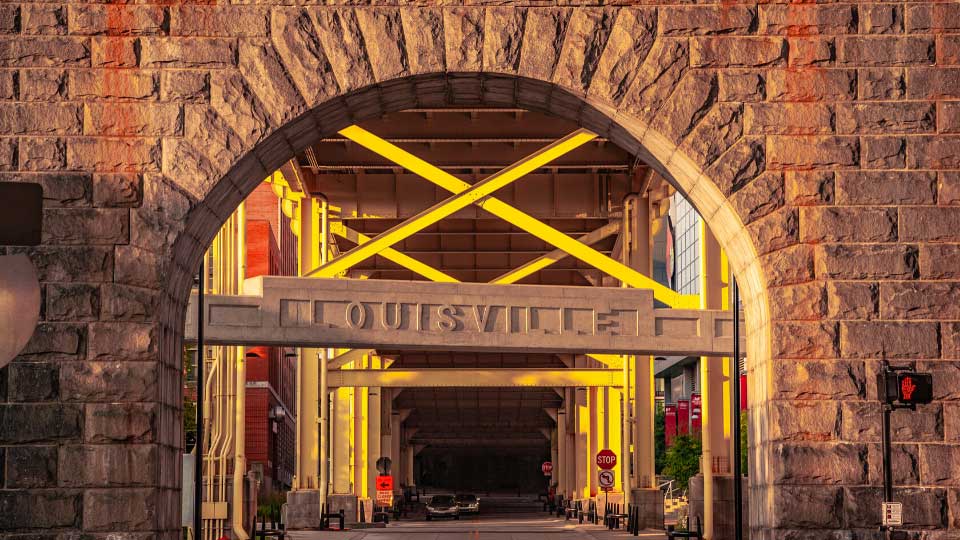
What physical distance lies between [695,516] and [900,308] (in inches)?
937

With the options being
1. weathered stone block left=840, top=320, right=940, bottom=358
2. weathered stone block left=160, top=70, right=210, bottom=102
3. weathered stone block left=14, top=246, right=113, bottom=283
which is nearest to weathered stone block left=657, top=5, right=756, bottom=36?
weathered stone block left=840, top=320, right=940, bottom=358

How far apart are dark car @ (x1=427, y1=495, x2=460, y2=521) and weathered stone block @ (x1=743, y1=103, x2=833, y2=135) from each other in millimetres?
59309

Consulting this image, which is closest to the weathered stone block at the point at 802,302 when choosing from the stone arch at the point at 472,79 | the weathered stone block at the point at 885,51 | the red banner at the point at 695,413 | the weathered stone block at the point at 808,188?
the stone arch at the point at 472,79

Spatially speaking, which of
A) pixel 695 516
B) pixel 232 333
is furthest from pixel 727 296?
pixel 232 333

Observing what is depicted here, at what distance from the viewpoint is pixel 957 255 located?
1462cm

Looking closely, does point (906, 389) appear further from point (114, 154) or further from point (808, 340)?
point (114, 154)

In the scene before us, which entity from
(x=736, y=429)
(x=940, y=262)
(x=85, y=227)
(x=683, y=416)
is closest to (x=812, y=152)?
(x=940, y=262)

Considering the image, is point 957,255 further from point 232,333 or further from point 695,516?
point 695,516

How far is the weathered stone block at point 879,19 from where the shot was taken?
14.9 meters

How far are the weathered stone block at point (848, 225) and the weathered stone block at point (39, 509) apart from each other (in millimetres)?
7180

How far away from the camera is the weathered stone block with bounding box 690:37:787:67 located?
48.7ft

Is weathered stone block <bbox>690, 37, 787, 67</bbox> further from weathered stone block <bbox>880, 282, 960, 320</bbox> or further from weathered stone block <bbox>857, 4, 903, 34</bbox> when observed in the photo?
weathered stone block <bbox>880, 282, 960, 320</bbox>

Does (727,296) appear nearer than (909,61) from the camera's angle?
No

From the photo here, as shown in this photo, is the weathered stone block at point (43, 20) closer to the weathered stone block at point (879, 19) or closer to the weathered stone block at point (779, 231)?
the weathered stone block at point (779, 231)
